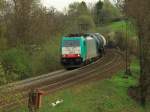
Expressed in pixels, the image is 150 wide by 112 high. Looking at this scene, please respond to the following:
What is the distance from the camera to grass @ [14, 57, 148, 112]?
24.1m

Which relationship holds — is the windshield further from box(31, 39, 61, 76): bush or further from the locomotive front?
box(31, 39, 61, 76): bush

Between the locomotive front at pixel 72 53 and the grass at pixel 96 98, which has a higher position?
the locomotive front at pixel 72 53

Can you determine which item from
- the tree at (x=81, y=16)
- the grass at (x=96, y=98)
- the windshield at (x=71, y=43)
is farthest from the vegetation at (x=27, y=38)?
the tree at (x=81, y=16)

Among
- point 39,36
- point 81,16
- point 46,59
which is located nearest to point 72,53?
point 46,59

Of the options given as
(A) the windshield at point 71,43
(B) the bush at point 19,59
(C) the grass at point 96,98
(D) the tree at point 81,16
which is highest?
(D) the tree at point 81,16

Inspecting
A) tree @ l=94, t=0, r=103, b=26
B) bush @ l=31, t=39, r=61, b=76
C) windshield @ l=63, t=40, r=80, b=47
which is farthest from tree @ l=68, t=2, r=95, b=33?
windshield @ l=63, t=40, r=80, b=47

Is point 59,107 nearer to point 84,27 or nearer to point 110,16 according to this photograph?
point 84,27

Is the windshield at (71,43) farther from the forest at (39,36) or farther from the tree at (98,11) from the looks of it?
the tree at (98,11)

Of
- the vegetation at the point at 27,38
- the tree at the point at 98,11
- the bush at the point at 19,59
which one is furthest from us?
the tree at the point at 98,11

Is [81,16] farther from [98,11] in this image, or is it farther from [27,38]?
[27,38]

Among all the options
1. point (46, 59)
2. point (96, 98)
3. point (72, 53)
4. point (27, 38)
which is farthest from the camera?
point (27, 38)

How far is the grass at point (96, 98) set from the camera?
2408cm

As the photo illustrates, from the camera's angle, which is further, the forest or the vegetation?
the vegetation

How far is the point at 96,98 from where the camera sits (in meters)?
28.6
